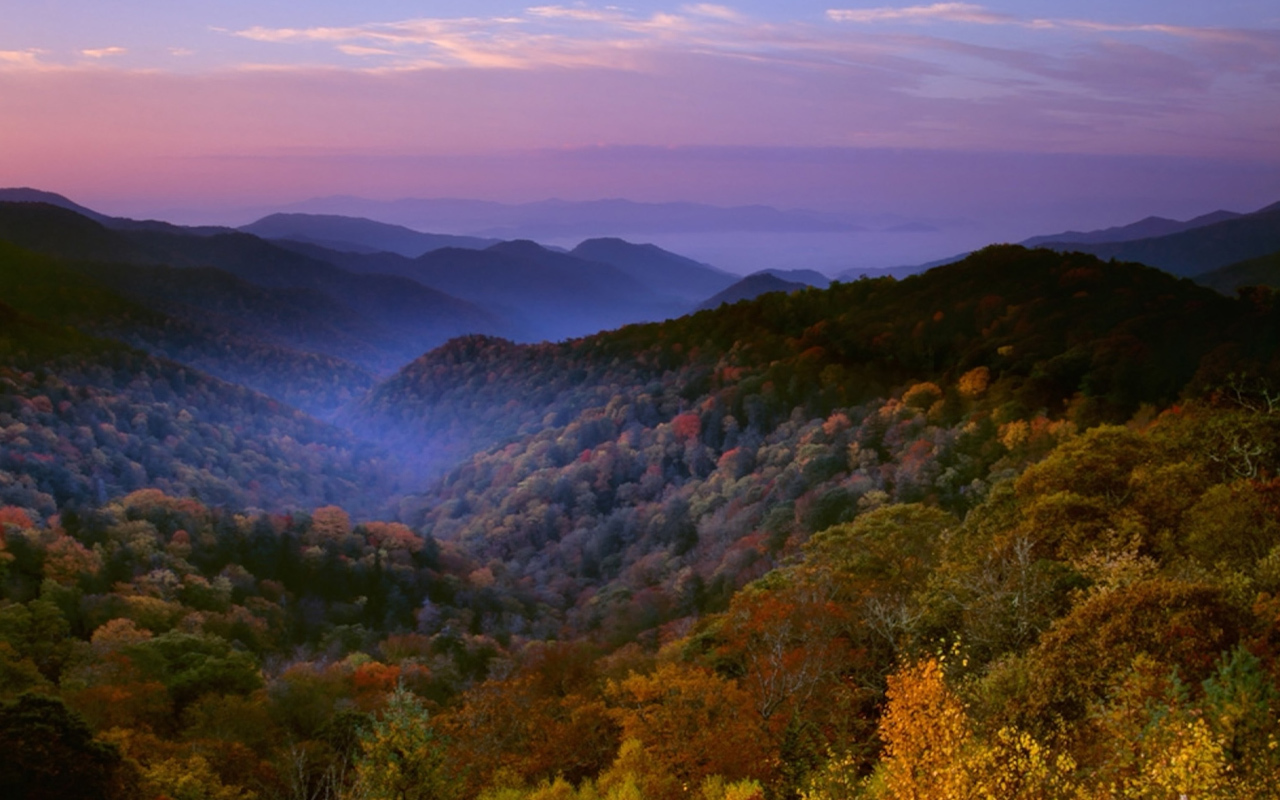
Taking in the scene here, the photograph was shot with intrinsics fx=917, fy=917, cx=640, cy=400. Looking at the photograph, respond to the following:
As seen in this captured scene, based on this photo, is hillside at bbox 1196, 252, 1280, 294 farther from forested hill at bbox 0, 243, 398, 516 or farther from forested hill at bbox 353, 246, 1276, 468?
forested hill at bbox 0, 243, 398, 516

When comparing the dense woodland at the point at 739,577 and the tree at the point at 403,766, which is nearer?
the dense woodland at the point at 739,577

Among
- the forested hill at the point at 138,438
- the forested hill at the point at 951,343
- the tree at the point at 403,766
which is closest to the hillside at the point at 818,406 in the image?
the forested hill at the point at 951,343

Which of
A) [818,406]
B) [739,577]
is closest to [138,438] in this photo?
[818,406]

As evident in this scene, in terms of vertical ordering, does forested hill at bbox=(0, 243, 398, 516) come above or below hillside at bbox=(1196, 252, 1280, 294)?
below

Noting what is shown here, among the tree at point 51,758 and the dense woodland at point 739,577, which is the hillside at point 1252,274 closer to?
the dense woodland at point 739,577

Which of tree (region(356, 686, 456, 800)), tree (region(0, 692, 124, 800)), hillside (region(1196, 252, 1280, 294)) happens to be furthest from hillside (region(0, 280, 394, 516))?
hillside (region(1196, 252, 1280, 294))

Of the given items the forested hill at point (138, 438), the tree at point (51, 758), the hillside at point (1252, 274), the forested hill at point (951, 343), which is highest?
the hillside at point (1252, 274)

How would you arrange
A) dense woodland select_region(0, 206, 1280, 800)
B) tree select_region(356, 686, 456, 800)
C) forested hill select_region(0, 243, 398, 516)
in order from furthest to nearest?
forested hill select_region(0, 243, 398, 516)
tree select_region(356, 686, 456, 800)
dense woodland select_region(0, 206, 1280, 800)

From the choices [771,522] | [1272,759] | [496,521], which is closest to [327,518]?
[496,521]

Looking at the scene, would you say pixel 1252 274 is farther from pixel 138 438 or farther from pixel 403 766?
pixel 138 438
